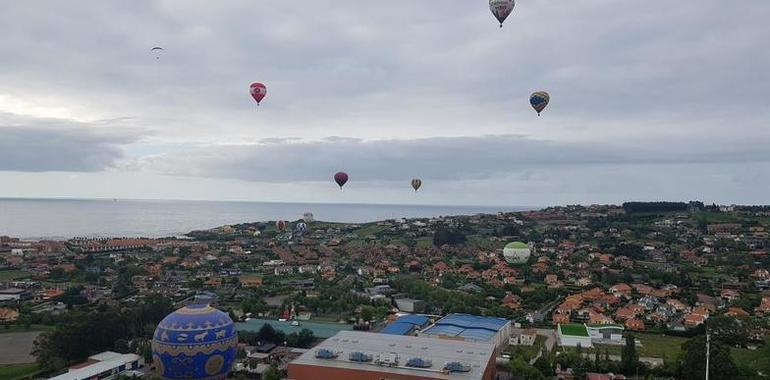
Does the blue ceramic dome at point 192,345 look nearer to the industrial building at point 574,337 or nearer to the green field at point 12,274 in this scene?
A: the industrial building at point 574,337

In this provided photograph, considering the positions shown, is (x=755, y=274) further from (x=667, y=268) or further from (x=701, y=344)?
(x=701, y=344)

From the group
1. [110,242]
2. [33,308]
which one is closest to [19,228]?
[110,242]

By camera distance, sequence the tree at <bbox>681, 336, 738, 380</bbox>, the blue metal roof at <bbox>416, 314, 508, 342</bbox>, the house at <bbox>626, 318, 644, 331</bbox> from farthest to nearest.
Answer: the house at <bbox>626, 318, 644, 331</bbox>
the blue metal roof at <bbox>416, 314, 508, 342</bbox>
the tree at <bbox>681, 336, 738, 380</bbox>

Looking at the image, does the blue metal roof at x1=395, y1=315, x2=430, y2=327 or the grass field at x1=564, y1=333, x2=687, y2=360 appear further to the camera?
the blue metal roof at x1=395, y1=315, x2=430, y2=327

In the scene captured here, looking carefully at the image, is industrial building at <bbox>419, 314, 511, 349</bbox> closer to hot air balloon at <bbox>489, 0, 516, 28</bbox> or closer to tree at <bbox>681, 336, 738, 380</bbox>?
tree at <bbox>681, 336, 738, 380</bbox>

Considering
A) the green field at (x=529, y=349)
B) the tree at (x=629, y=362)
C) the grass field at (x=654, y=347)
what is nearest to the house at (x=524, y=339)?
the green field at (x=529, y=349)

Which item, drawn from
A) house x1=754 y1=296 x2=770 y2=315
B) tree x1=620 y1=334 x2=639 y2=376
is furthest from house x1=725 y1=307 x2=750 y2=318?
tree x1=620 y1=334 x2=639 y2=376

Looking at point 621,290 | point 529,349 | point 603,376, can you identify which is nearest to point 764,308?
point 621,290
